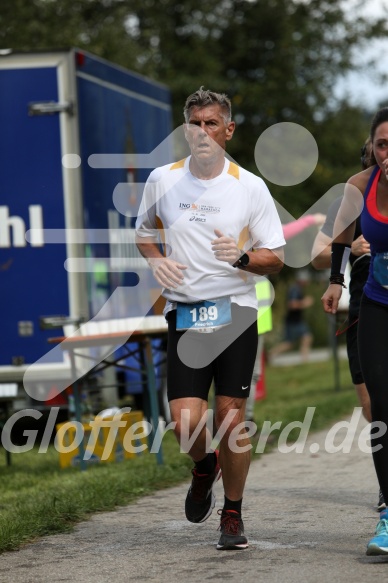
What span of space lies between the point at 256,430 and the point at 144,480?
2892mm

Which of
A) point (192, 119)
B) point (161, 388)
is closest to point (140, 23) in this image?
point (161, 388)

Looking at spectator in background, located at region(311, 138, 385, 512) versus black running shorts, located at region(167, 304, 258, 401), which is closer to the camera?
black running shorts, located at region(167, 304, 258, 401)

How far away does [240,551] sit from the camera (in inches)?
233

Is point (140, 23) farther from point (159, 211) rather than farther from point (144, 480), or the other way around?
point (159, 211)

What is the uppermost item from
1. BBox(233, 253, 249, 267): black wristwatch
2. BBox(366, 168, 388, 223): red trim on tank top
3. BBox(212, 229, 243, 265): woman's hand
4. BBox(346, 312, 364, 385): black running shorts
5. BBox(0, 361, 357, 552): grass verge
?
BBox(366, 168, 388, 223): red trim on tank top

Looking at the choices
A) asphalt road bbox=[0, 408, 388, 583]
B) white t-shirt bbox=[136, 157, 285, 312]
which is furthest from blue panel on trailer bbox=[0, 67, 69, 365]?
white t-shirt bbox=[136, 157, 285, 312]

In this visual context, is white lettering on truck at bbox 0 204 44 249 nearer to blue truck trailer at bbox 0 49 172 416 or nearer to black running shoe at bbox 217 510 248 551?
Result: blue truck trailer at bbox 0 49 172 416

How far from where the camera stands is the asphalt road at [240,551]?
542 centimetres

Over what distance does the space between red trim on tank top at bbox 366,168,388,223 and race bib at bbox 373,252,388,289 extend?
17 centimetres

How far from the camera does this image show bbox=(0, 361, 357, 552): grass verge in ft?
22.4

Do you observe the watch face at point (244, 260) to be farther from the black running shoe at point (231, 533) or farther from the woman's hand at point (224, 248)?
the black running shoe at point (231, 533)

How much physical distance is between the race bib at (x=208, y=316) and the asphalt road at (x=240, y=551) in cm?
104

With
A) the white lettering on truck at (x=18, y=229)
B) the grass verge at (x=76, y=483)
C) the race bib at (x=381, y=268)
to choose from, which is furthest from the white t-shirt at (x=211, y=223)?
the white lettering on truck at (x=18, y=229)

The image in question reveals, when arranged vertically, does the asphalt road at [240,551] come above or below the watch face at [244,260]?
below
